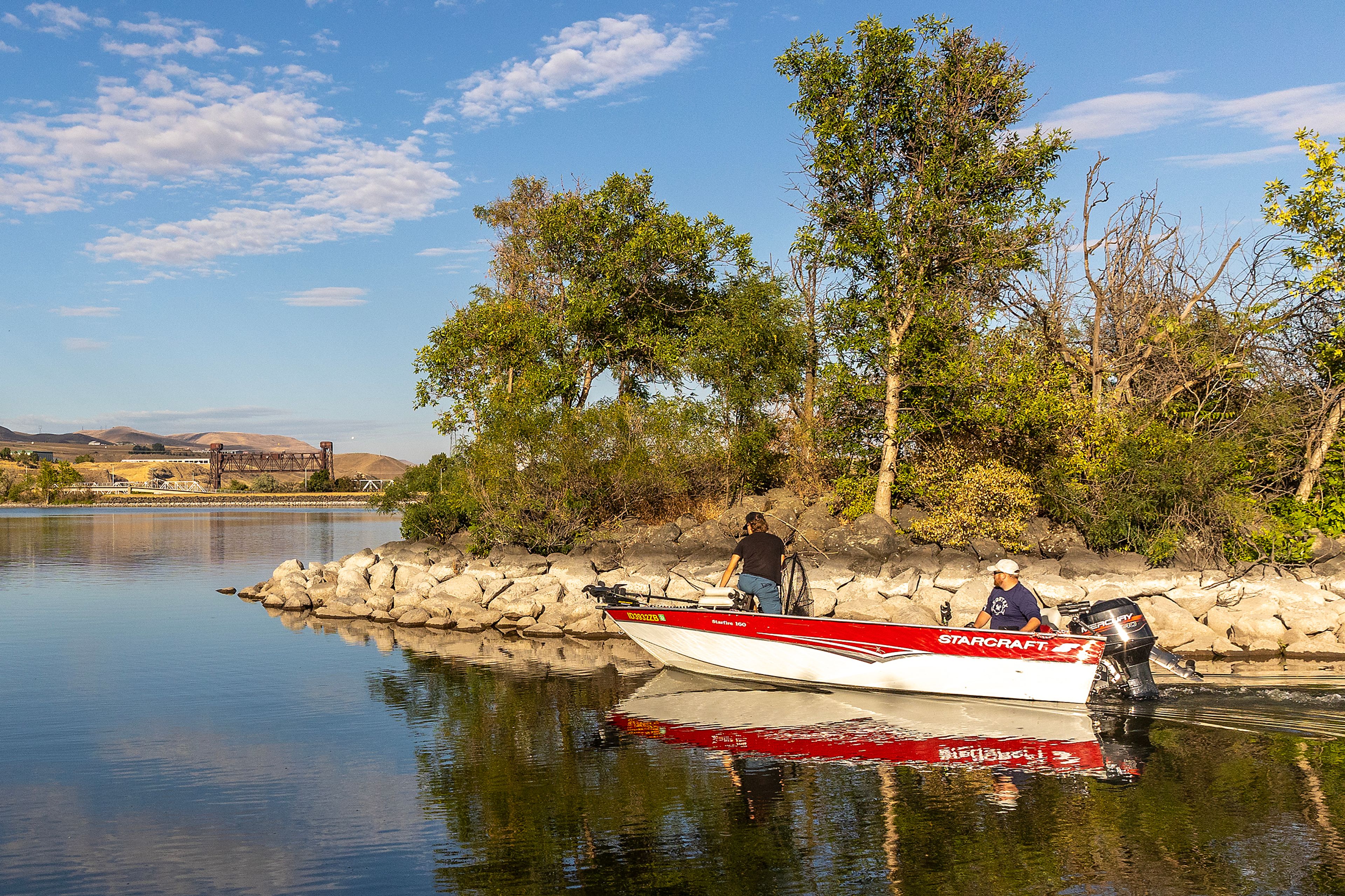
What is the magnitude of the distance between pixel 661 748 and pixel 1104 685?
5.97 m

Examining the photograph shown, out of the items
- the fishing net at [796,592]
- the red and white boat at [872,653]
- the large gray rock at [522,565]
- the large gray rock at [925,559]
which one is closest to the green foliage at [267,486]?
the large gray rock at [522,565]

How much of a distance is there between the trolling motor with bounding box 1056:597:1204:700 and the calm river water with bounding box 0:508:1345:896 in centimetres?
40

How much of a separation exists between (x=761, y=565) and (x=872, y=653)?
2.04 meters

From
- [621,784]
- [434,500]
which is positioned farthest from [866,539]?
[434,500]

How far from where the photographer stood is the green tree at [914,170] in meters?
21.0

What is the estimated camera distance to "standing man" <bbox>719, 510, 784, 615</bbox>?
1391 centimetres

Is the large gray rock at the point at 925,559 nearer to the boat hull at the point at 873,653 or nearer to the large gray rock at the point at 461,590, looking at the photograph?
the boat hull at the point at 873,653

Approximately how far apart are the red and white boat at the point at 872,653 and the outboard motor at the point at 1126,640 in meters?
0.27

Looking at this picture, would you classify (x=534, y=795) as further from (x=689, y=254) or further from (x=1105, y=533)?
(x=689, y=254)

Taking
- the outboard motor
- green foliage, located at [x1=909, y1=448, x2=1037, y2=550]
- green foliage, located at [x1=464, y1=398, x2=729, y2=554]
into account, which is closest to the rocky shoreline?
green foliage, located at [x1=909, y1=448, x2=1037, y2=550]

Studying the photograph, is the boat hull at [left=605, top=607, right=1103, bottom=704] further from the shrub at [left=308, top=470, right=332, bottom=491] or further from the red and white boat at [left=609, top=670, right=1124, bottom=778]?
the shrub at [left=308, top=470, right=332, bottom=491]

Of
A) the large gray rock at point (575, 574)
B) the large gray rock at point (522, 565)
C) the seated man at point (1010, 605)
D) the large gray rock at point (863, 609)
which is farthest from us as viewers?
the large gray rock at point (522, 565)

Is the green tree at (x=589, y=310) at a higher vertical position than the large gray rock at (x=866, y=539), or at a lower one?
higher

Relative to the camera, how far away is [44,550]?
39438 mm
